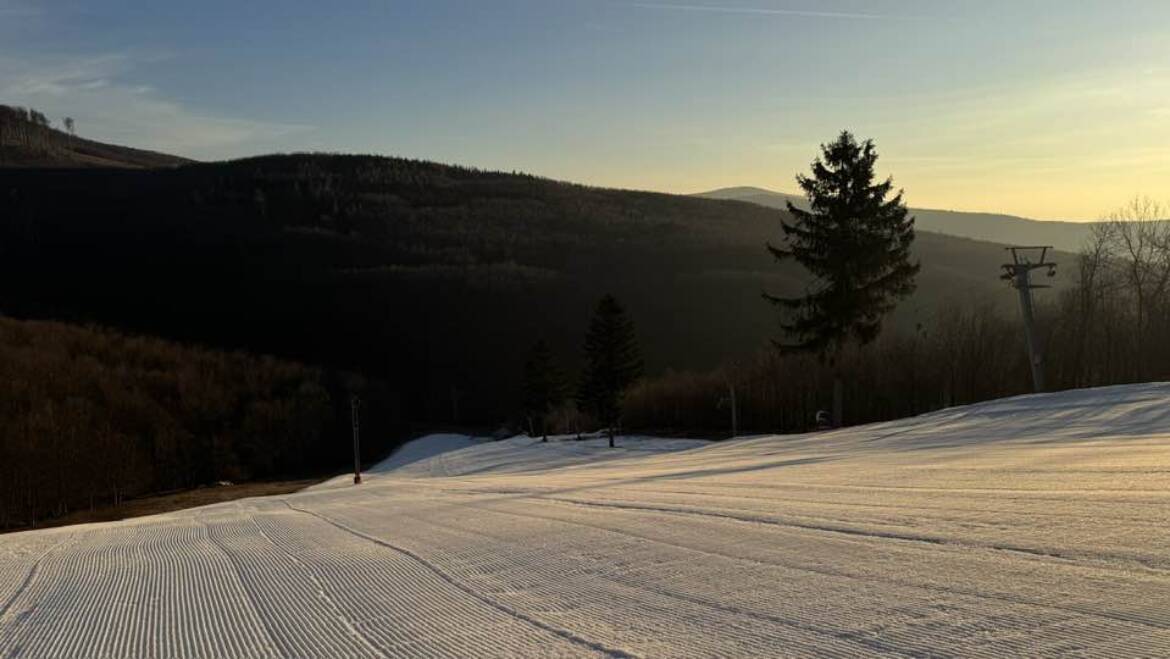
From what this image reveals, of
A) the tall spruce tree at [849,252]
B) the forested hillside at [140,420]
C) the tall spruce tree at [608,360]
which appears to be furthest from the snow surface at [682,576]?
the forested hillside at [140,420]

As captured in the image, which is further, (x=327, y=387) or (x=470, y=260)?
(x=470, y=260)

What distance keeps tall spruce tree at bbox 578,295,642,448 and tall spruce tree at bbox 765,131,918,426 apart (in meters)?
23.1

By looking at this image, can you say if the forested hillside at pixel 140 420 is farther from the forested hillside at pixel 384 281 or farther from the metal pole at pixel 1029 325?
the metal pole at pixel 1029 325

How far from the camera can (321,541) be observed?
8.76m

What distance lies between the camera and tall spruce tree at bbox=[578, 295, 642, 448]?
5888 centimetres

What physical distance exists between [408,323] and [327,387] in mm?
41508

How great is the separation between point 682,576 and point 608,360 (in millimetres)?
54157

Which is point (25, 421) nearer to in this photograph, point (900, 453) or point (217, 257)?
point (900, 453)

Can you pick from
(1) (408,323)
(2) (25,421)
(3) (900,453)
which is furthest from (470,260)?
(3) (900,453)

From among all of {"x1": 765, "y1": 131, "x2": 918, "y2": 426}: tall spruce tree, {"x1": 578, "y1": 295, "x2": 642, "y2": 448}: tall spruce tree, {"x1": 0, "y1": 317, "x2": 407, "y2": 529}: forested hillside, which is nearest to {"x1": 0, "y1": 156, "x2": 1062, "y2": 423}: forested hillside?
{"x1": 0, "y1": 317, "x2": 407, "y2": 529}: forested hillside

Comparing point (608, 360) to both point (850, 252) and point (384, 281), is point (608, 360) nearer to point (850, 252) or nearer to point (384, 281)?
point (850, 252)

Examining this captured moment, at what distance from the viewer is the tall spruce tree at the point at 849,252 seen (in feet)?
116

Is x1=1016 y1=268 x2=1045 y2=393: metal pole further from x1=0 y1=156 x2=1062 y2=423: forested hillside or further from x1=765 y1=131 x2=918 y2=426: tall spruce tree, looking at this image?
x1=0 y1=156 x2=1062 y2=423: forested hillside

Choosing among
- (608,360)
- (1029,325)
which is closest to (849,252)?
(1029,325)
